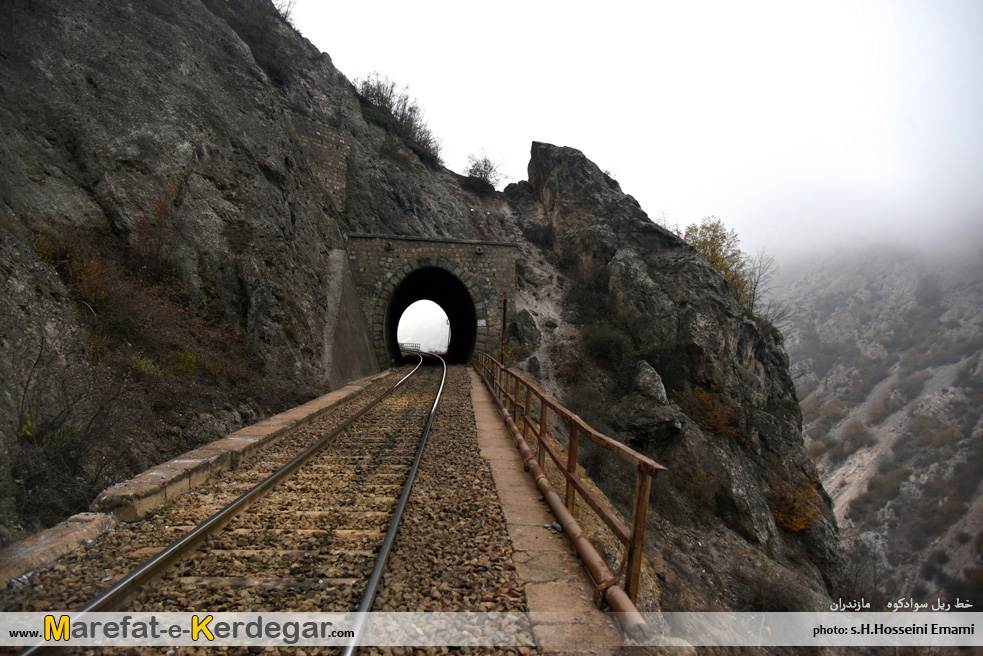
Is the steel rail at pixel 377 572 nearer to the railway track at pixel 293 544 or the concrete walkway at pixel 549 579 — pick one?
the railway track at pixel 293 544

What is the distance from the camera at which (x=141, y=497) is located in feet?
12.9

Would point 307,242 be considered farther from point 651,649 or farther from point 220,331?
point 651,649

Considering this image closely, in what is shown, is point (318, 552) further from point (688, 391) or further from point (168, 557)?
point (688, 391)

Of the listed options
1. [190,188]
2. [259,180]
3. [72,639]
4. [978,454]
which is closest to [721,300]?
[259,180]

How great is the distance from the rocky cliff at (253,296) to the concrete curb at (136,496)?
636mm

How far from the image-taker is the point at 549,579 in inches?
126

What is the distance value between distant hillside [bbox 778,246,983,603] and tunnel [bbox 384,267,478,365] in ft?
63.0

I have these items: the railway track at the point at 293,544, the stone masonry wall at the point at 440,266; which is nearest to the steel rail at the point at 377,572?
the railway track at the point at 293,544

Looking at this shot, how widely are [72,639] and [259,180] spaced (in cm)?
1345

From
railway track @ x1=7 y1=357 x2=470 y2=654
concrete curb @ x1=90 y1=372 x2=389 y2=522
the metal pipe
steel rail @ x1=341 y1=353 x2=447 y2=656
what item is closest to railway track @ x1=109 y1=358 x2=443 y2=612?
railway track @ x1=7 y1=357 x2=470 y2=654

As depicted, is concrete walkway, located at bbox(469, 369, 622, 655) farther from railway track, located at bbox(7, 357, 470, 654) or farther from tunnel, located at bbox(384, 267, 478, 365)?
tunnel, located at bbox(384, 267, 478, 365)

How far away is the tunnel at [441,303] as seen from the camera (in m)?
23.3

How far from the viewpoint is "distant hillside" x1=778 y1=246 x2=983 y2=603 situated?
3544 cm

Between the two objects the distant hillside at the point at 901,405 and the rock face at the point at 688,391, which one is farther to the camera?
the distant hillside at the point at 901,405
